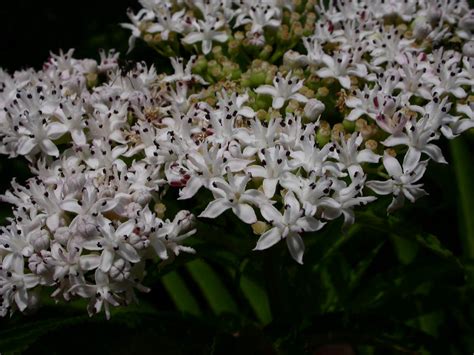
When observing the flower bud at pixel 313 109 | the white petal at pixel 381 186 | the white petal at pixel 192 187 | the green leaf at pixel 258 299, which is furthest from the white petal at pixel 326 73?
the green leaf at pixel 258 299

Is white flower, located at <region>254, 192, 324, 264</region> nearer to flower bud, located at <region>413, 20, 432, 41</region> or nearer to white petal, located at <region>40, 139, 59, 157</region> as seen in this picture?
white petal, located at <region>40, 139, 59, 157</region>

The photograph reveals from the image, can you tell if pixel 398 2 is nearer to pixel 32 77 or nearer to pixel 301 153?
pixel 301 153

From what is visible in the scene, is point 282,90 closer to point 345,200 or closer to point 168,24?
point 345,200

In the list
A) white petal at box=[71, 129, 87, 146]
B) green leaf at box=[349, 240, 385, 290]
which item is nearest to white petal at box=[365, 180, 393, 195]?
green leaf at box=[349, 240, 385, 290]

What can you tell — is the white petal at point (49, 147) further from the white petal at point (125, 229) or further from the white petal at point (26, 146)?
the white petal at point (125, 229)

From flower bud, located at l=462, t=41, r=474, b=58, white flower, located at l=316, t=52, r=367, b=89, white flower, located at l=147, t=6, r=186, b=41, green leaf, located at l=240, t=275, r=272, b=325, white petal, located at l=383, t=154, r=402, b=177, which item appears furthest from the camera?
green leaf, located at l=240, t=275, r=272, b=325

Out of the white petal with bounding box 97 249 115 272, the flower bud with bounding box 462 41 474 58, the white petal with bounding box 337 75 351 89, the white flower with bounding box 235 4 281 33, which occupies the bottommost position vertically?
the white petal with bounding box 97 249 115 272

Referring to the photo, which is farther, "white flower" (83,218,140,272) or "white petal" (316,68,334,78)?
"white petal" (316,68,334,78)

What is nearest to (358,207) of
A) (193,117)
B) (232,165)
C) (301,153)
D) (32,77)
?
(301,153)
